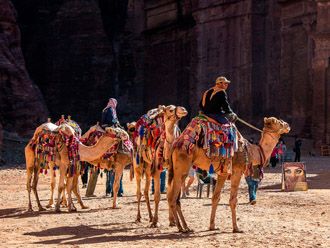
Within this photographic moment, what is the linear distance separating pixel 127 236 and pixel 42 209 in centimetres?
481

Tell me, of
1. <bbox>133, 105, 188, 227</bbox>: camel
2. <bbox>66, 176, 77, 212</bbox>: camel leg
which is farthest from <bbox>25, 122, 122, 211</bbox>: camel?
<bbox>133, 105, 188, 227</bbox>: camel

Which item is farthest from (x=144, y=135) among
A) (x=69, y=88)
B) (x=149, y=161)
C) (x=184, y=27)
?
(x=69, y=88)

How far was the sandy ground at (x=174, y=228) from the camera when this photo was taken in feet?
39.1

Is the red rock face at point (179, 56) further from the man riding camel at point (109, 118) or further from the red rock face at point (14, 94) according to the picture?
the man riding camel at point (109, 118)

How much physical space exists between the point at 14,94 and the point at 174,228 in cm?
3187

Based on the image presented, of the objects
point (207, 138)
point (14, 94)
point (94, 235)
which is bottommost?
point (94, 235)

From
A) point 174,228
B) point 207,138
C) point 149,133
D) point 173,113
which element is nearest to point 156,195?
point 174,228

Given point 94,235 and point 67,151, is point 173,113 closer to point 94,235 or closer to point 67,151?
point 94,235

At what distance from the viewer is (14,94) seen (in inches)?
1736

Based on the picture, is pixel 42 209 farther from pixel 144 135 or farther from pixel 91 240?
pixel 91 240

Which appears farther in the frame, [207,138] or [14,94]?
[14,94]

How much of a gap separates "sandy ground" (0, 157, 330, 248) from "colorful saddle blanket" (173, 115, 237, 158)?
1294 mm

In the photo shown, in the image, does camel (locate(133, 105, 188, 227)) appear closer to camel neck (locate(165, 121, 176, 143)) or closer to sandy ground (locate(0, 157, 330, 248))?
camel neck (locate(165, 121, 176, 143))

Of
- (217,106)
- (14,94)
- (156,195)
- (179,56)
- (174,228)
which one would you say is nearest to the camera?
(217,106)
